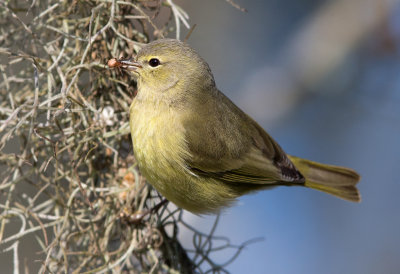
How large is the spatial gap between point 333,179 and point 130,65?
1657mm

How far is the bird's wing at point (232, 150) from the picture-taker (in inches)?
118

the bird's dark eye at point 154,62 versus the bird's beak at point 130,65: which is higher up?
the bird's dark eye at point 154,62

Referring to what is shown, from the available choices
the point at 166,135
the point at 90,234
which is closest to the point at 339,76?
the point at 166,135

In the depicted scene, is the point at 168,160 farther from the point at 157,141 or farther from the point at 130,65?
the point at 130,65

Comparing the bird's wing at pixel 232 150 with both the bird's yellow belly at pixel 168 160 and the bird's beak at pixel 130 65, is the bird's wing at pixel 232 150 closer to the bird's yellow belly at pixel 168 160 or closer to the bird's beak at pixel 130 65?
the bird's yellow belly at pixel 168 160

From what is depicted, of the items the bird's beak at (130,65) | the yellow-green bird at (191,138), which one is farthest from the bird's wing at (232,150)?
the bird's beak at (130,65)

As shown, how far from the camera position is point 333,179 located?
12.1 ft

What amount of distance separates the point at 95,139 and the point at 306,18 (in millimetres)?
3517

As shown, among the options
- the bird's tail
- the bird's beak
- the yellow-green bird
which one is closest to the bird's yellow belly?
the yellow-green bird

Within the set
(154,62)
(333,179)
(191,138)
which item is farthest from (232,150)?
(333,179)

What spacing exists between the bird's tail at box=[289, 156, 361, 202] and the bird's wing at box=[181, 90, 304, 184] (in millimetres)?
275

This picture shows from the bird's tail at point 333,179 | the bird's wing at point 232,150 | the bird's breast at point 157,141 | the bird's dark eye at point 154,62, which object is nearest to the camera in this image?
the bird's breast at point 157,141

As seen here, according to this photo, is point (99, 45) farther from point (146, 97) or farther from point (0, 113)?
point (0, 113)

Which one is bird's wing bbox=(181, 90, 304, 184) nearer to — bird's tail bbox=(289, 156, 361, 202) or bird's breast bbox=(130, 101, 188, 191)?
bird's breast bbox=(130, 101, 188, 191)
